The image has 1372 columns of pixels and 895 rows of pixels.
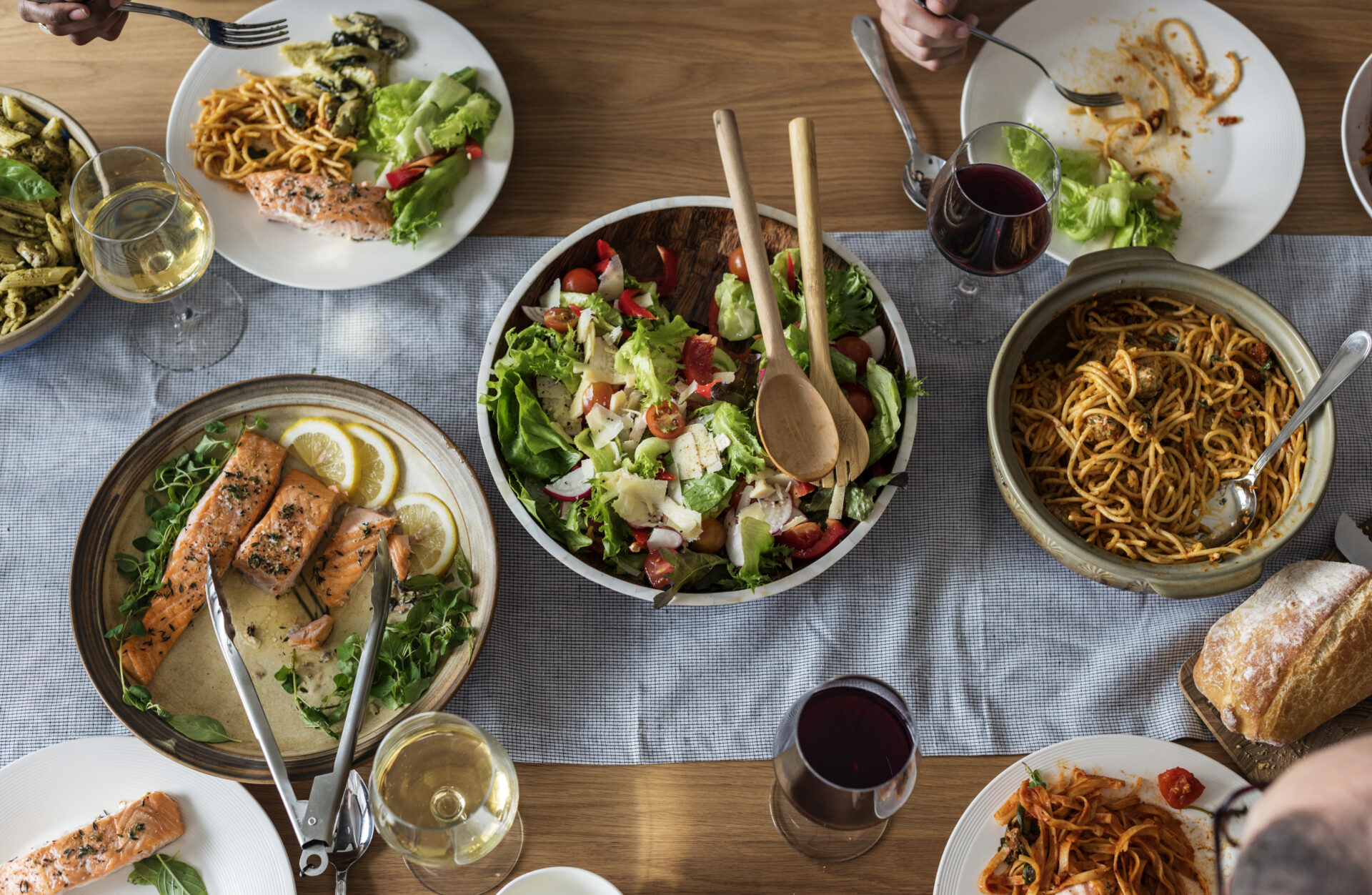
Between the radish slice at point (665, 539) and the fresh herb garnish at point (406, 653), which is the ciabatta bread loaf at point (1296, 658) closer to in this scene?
the radish slice at point (665, 539)

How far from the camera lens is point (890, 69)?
221cm

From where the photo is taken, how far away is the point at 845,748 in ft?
5.14

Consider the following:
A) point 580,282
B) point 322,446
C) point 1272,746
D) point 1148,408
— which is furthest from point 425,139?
point 1272,746

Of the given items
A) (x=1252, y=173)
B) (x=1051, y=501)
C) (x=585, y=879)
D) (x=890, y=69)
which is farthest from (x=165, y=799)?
(x=1252, y=173)

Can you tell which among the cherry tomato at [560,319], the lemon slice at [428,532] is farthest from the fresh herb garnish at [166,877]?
the cherry tomato at [560,319]

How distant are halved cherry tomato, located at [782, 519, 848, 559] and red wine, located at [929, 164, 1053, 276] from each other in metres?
0.63

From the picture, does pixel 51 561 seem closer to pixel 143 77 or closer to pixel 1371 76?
pixel 143 77

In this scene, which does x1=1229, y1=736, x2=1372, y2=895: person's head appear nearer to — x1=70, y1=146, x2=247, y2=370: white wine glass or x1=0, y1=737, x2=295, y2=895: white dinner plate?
x1=0, y1=737, x2=295, y2=895: white dinner plate

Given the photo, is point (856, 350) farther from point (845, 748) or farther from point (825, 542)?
point (845, 748)

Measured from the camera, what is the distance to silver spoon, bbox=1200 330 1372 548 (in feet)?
5.66

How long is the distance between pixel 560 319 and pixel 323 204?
610 mm

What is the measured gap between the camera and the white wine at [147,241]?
5.57ft

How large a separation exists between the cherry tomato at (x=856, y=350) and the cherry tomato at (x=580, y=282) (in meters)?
0.55

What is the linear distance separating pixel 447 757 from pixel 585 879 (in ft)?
1.12
